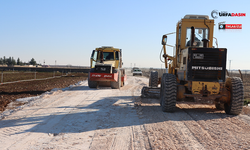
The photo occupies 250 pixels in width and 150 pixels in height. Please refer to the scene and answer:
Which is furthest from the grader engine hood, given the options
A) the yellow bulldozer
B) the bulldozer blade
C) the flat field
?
the flat field

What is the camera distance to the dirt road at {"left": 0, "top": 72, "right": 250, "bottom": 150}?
512 cm

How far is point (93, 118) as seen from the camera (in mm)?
7410

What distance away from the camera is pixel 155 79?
524 inches

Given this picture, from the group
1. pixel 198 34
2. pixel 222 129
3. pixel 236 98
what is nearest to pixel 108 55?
pixel 198 34

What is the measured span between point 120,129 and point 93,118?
4.77 feet

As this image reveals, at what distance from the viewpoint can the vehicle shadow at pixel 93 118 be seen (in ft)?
21.0

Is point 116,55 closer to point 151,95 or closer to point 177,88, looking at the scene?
point 151,95

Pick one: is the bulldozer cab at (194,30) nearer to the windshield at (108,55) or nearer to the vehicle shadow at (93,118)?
the vehicle shadow at (93,118)

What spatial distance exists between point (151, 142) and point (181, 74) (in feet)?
13.4

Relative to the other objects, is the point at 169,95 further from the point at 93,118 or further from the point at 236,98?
the point at 93,118

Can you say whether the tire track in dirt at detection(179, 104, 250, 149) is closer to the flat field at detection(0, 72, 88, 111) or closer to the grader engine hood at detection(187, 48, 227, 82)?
the grader engine hood at detection(187, 48, 227, 82)

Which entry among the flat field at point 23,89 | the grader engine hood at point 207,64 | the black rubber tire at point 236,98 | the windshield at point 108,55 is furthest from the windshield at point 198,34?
the windshield at point 108,55

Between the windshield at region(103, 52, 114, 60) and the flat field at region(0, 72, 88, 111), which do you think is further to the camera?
the windshield at region(103, 52, 114, 60)

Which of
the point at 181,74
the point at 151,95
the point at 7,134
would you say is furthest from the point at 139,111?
the point at 7,134
